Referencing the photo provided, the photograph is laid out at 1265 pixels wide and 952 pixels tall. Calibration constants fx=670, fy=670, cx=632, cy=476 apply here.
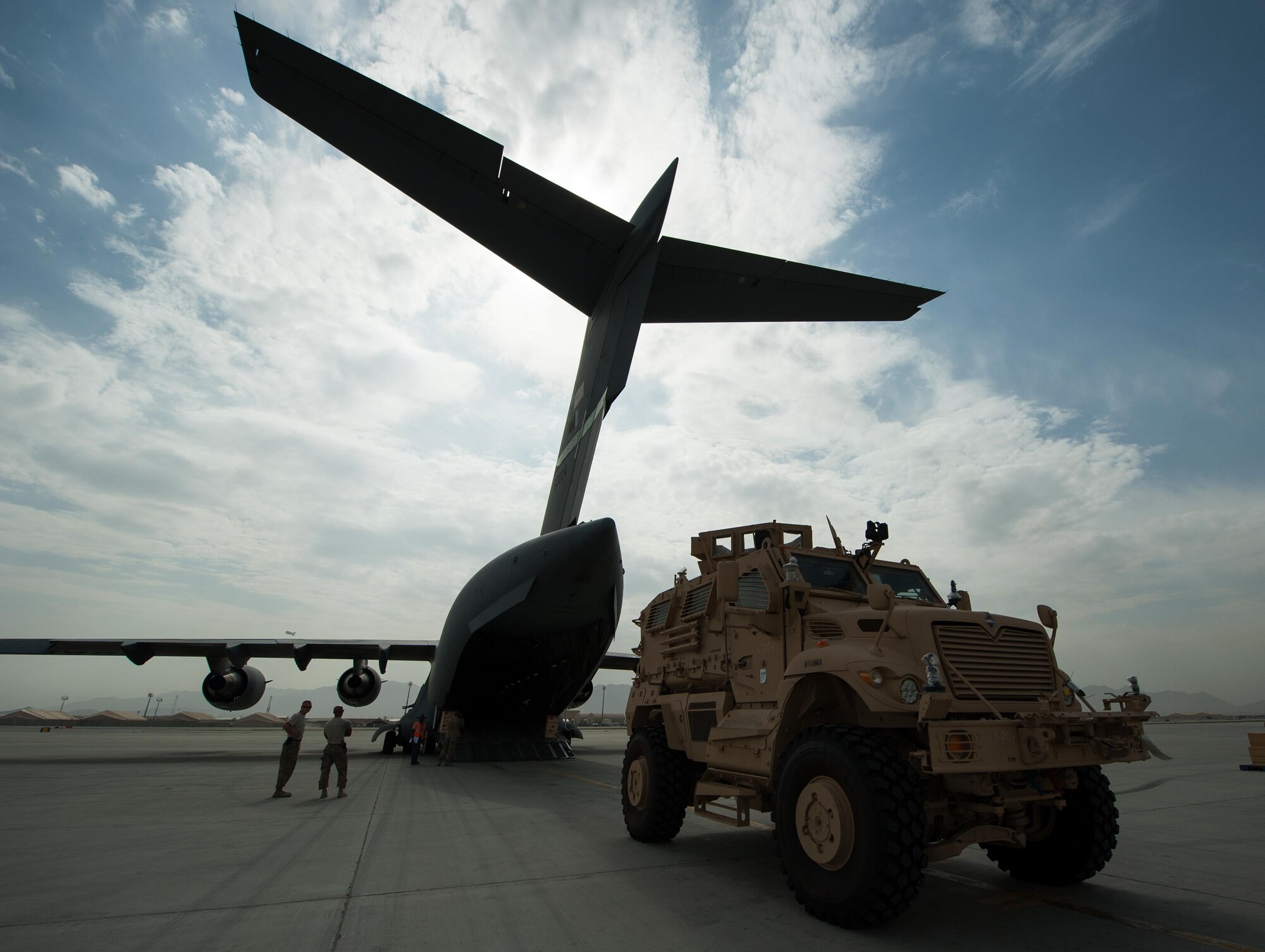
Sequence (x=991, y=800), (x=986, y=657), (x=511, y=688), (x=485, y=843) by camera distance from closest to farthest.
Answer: (x=991, y=800) < (x=986, y=657) < (x=485, y=843) < (x=511, y=688)

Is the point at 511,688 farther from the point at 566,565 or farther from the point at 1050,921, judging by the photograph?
the point at 1050,921

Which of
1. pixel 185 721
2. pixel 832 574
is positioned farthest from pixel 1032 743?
pixel 185 721

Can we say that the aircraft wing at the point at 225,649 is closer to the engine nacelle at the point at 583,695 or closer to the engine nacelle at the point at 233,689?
the engine nacelle at the point at 233,689

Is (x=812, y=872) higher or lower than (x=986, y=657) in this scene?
A: lower

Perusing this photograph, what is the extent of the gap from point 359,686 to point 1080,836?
2065cm

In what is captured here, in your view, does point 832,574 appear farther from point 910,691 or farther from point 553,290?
point 553,290

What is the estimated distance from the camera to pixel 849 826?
12.8ft

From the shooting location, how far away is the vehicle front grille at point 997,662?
4.38 m

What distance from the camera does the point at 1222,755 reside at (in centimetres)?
1661

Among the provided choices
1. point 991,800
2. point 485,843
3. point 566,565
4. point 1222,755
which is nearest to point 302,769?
point 566,565

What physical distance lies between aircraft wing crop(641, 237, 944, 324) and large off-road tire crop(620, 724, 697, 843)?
23.5ft

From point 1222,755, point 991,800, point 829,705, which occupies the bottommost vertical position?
point 991,800

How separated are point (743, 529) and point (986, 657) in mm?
2508

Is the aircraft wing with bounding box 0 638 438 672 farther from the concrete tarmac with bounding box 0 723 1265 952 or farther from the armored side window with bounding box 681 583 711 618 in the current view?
the armored side window with bounding box 681 583 711 618
